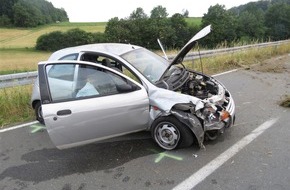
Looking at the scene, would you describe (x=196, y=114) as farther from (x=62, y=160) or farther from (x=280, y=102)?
(x=280, y=102)

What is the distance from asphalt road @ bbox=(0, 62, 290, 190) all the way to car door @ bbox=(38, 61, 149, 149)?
388 millimetres

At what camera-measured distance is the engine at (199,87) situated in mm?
4887

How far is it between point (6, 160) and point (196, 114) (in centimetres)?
289

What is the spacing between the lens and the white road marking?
360 cm

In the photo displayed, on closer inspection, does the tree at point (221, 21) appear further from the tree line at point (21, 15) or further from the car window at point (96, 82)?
the car window at point (96, 82)

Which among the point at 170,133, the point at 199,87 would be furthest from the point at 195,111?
the point at 199,87

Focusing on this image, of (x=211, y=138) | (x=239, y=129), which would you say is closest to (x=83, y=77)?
(x=211, y=138)

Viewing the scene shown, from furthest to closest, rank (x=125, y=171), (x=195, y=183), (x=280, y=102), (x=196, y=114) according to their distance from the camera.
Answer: (x=280, y=102) → (x=196, y=114) → (x=125, y=171) → (x=195, y=183)

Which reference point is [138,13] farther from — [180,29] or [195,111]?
[195,111]

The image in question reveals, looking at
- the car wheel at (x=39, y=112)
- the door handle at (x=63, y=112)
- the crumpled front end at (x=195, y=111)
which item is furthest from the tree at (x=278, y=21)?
the door handle at (x=63, y=112)

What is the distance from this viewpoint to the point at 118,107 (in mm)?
4191

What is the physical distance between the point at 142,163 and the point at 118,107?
838mm

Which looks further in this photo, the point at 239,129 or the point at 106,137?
the point at 239,129

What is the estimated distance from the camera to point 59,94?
4199mm
